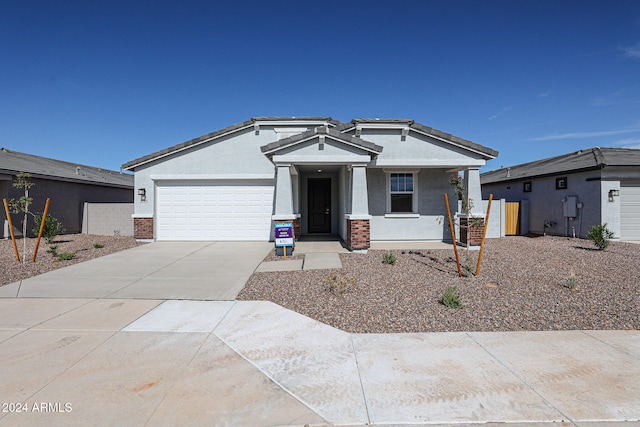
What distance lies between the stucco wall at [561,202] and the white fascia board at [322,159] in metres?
10.3

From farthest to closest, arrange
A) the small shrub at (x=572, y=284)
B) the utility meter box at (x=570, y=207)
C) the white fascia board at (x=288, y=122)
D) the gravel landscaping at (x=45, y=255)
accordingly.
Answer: the utility meter box at (x=570, y=207)
the white fascia board at (x=288, y=122)
the gravel landscaping at (x=45, y=255)
the small shrub at (x=572, y=284)

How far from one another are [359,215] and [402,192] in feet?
11.0

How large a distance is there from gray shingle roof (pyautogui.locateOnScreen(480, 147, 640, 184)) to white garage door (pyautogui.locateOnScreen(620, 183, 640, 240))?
1.09m

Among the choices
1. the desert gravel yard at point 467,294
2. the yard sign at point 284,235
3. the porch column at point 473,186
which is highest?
the porch column at point 473,186

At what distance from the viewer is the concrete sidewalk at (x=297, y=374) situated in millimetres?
2818

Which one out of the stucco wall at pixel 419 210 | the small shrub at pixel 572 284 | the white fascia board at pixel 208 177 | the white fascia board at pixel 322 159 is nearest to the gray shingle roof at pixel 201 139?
the white fascia board at pixel 208 177

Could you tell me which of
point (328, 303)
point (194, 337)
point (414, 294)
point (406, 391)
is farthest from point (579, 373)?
point (194, 337)

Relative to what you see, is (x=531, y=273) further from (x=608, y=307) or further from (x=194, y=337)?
(x=194, y=337)

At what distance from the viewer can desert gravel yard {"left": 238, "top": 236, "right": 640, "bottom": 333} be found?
4828 millimetres

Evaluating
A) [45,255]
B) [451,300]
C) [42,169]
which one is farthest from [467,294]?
[42,169]

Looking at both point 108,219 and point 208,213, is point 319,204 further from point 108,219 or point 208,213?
point 108,219

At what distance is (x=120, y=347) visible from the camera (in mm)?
4031

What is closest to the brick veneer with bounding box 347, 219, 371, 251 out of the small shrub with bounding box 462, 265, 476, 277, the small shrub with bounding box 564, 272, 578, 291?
the small shrub with bounding box 462, 265, 476, 277

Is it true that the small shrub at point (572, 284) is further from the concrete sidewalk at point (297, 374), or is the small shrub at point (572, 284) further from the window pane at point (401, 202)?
the window pane at point (401, 202)
